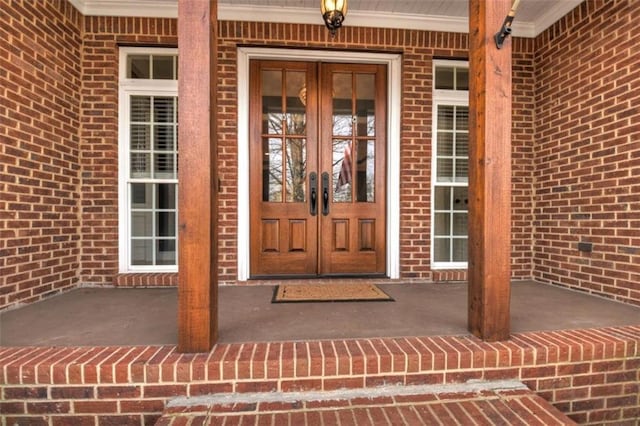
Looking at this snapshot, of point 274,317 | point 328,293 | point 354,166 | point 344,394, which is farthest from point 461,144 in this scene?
point 344,394

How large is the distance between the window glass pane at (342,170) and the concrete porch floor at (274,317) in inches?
44.2

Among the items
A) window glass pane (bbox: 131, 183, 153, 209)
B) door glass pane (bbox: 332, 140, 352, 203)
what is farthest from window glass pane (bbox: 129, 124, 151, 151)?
door glass pane (bbox: 332, 140, 352, 203)

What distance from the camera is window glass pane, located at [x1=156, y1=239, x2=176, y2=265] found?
10.6 ft

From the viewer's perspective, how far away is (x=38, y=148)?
258cm

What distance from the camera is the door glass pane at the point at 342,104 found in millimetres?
3348

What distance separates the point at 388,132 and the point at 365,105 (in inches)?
14.8

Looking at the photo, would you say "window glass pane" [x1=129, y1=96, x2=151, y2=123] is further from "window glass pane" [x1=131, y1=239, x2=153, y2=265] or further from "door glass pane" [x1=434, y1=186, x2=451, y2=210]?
"door glass pane" [x1=434, y1=186, x2=451, y2=210]

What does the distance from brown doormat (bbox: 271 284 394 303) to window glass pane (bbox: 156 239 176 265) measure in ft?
3.88

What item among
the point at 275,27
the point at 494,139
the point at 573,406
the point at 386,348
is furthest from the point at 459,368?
the point at 275,27

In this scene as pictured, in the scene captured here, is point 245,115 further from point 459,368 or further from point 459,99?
point 459,368

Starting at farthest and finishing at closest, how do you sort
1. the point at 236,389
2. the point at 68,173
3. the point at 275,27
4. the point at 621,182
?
the point at 275,27, the point at 68,173, the point at 621,182, the point at 236,389

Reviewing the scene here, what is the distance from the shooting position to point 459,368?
163cm

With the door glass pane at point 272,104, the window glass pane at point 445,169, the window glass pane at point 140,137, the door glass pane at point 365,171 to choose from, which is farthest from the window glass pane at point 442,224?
the window glass pane at point 140,137

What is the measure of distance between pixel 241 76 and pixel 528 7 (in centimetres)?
291
